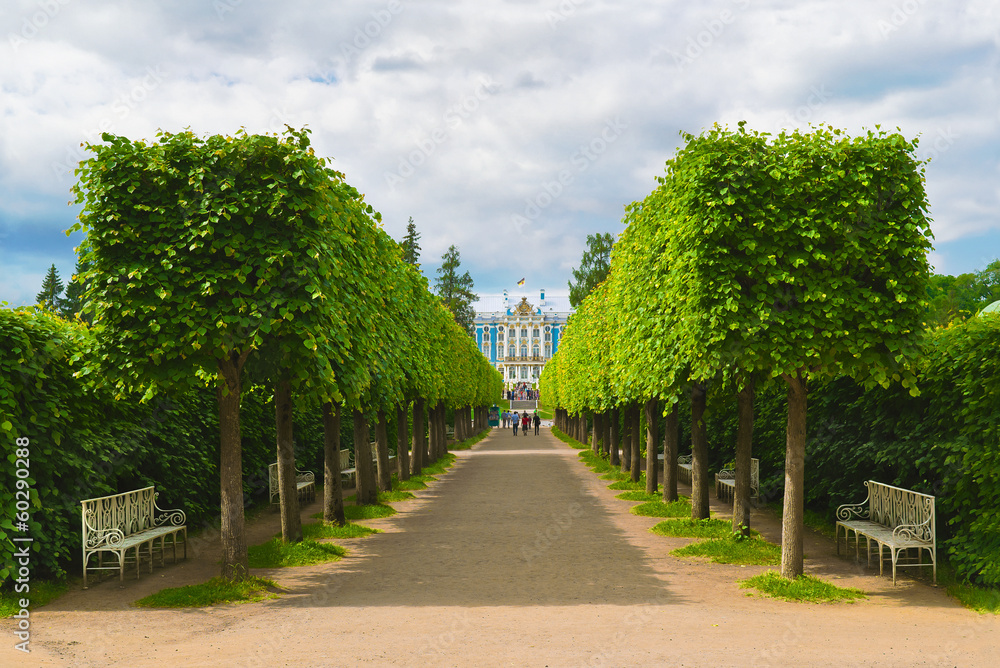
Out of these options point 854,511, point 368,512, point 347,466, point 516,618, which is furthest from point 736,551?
point 347,466

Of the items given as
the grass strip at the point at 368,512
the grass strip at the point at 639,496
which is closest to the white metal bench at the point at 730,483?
the grass strip at the point at 639,496

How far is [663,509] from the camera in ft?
51.4

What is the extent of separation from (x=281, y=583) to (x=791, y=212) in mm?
7342

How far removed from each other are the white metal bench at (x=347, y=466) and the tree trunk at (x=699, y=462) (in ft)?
33.2

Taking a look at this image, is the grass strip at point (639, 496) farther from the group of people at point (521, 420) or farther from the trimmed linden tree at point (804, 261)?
the group of people at point (521, 420)

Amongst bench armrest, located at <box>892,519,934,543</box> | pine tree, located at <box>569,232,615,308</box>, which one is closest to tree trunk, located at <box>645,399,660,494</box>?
bench armrest, located at <box>892,519,934,543</box>

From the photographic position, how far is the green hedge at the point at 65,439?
8.29 meters

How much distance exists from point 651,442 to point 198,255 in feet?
39.2

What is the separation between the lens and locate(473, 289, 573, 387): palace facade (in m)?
126

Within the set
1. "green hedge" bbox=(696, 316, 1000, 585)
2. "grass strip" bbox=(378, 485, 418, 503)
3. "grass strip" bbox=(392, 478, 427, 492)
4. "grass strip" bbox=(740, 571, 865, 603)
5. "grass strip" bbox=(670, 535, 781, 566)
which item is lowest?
"grass strip" bbox=(392, 478, 427, 492)

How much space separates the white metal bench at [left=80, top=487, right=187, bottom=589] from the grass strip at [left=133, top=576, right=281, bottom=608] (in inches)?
36.5

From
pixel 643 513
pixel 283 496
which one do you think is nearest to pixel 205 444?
pixel 283 496

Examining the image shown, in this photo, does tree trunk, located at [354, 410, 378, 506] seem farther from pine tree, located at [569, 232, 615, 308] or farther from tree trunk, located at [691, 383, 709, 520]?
pine tree, located at [569, 232, 615, 308]

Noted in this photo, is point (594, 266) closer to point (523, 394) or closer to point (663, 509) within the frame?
point (663, 509)
